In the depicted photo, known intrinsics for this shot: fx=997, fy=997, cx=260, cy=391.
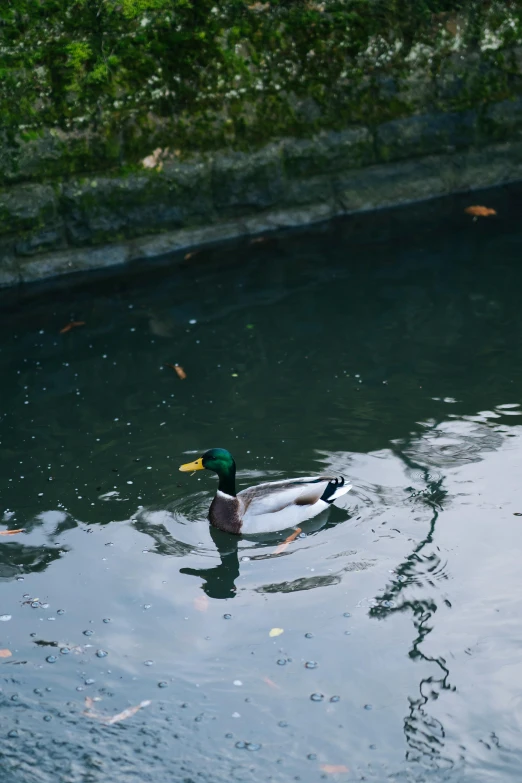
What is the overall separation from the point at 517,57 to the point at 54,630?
26.9 ft

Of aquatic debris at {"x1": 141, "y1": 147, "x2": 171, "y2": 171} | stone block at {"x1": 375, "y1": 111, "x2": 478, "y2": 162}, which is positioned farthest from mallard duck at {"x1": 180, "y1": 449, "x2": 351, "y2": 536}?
stone block at {"x1": 375, "y1": 111, "x2": 478, "y2": 162}

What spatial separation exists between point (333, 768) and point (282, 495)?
1847mm

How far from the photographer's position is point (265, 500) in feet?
18.2

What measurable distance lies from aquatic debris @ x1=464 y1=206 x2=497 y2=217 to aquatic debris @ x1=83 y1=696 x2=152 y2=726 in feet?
22.8

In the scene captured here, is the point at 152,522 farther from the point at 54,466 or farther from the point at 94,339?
the point at 94,339

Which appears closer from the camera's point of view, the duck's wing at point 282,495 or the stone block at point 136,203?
the duck's wing at point 282,495

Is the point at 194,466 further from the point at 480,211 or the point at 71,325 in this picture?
the point at 480,211

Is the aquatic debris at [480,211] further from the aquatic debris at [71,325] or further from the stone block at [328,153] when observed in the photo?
the aquatic debris at [71,325]

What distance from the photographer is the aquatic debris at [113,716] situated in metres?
4.21

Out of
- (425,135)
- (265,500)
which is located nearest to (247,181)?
(425,135)

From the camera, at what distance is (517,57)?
411 inches

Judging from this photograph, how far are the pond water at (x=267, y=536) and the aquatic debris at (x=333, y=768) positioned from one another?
0.05 ft

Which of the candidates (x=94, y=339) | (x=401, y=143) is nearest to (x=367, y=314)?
(x=94, y=339)

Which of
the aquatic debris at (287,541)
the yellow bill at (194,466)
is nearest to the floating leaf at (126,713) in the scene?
the aquatic debris at (287,541)
